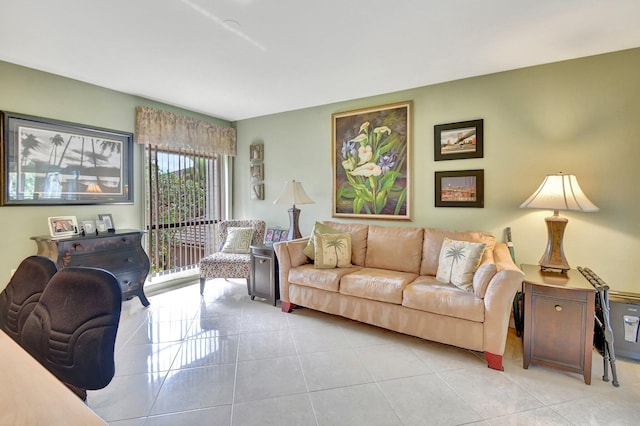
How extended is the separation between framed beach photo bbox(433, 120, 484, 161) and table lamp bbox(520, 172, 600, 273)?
0.79 metres

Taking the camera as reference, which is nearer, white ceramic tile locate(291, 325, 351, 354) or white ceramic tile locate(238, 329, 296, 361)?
white ceramic tile locate(238, 329, 296, 361)

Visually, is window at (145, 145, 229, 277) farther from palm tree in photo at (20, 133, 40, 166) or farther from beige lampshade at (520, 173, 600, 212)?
beige lampshade at (520, 173, 600, 212)

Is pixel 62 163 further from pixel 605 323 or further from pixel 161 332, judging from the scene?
pixel 605 323

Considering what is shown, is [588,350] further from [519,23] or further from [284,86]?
→ [284,86]

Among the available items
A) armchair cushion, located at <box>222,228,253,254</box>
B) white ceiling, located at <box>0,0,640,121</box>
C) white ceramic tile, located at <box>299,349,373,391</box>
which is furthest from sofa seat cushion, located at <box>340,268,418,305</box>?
white ceiling, located at <box>0,0,640,121</box>

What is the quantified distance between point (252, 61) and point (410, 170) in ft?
6.73

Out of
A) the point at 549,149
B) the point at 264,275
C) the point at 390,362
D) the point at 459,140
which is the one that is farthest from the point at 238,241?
the point at 549,149

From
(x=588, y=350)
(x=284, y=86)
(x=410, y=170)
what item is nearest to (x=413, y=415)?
(x=588, y=350)

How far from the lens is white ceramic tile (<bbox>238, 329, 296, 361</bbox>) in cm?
245

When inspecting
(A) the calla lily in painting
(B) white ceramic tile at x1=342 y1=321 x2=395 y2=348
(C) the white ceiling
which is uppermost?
(C) the white ceiling

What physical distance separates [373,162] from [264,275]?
6.34 ft

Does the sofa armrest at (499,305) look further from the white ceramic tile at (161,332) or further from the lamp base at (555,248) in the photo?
the white ceramic tile at (161,332)

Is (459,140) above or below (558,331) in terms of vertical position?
above

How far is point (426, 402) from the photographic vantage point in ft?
6.21
